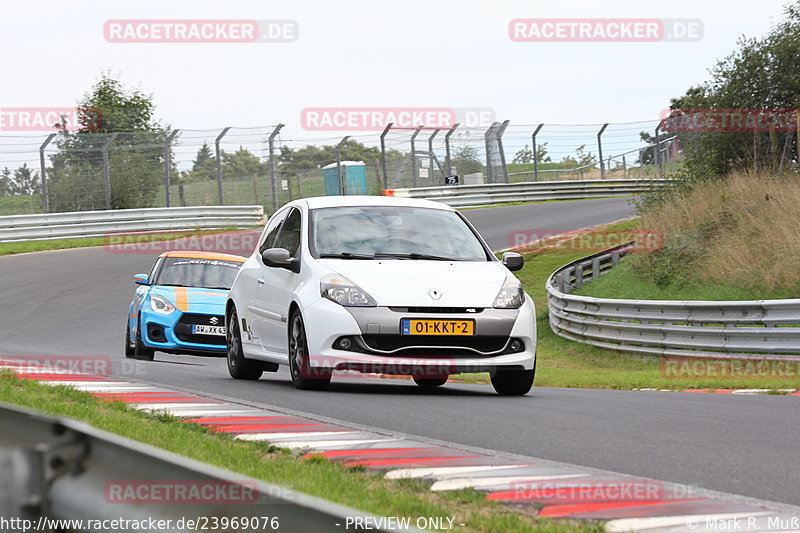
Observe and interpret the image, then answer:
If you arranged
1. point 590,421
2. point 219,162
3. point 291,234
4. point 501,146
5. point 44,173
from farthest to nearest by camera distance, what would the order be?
point 501,146
point 219,162
point 44,173
point 291,234
point 590,421

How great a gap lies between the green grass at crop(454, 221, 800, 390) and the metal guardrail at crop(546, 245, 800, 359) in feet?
0.68

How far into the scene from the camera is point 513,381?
986cm

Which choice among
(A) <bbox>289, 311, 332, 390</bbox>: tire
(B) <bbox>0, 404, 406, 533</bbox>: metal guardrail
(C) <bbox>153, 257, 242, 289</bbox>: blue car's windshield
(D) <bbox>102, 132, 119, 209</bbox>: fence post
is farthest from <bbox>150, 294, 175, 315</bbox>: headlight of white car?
(D) <bbox>102, 132, 119, 209</bbox>: fence post

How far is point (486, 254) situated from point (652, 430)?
354 centimetres

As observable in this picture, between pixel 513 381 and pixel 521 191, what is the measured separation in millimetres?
33486

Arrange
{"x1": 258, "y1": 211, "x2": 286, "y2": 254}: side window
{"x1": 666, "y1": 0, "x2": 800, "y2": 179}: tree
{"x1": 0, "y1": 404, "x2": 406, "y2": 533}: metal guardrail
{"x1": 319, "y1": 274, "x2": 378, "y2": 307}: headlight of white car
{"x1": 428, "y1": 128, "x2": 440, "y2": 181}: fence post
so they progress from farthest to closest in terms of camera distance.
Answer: {"x1": 428, "y1": 128, "x2": 440, "y2": 181}: fence post, {"x1": 666, "y1": 0, "x2": 800, "y2": 179}: tree, {"x1": 258, "y1": 211, "x2": 286, "y2": 254}: side window, {"x1": 319, "y1": 274, "x2": 378, "y2": 307}: headlight of white car, {"x1": 0, "y1": 404, "x2": 406, "y2": 533}: metal guardrail

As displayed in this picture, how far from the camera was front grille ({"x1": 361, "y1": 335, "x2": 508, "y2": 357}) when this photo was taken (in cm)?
914

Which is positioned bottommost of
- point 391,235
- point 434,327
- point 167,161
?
point 434,327

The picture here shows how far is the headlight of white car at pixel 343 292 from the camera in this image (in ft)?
30.3

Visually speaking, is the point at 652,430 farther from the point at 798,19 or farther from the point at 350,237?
the point at 798,19

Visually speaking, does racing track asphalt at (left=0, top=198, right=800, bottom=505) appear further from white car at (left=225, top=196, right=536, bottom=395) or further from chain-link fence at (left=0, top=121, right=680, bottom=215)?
chain-link fence at (left=0, top=121, right=680, bottom=215)

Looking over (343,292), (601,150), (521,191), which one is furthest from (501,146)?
(343,292)

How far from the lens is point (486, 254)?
10.5 meters

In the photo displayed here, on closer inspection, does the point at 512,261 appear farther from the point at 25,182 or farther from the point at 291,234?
the point at 25,182
